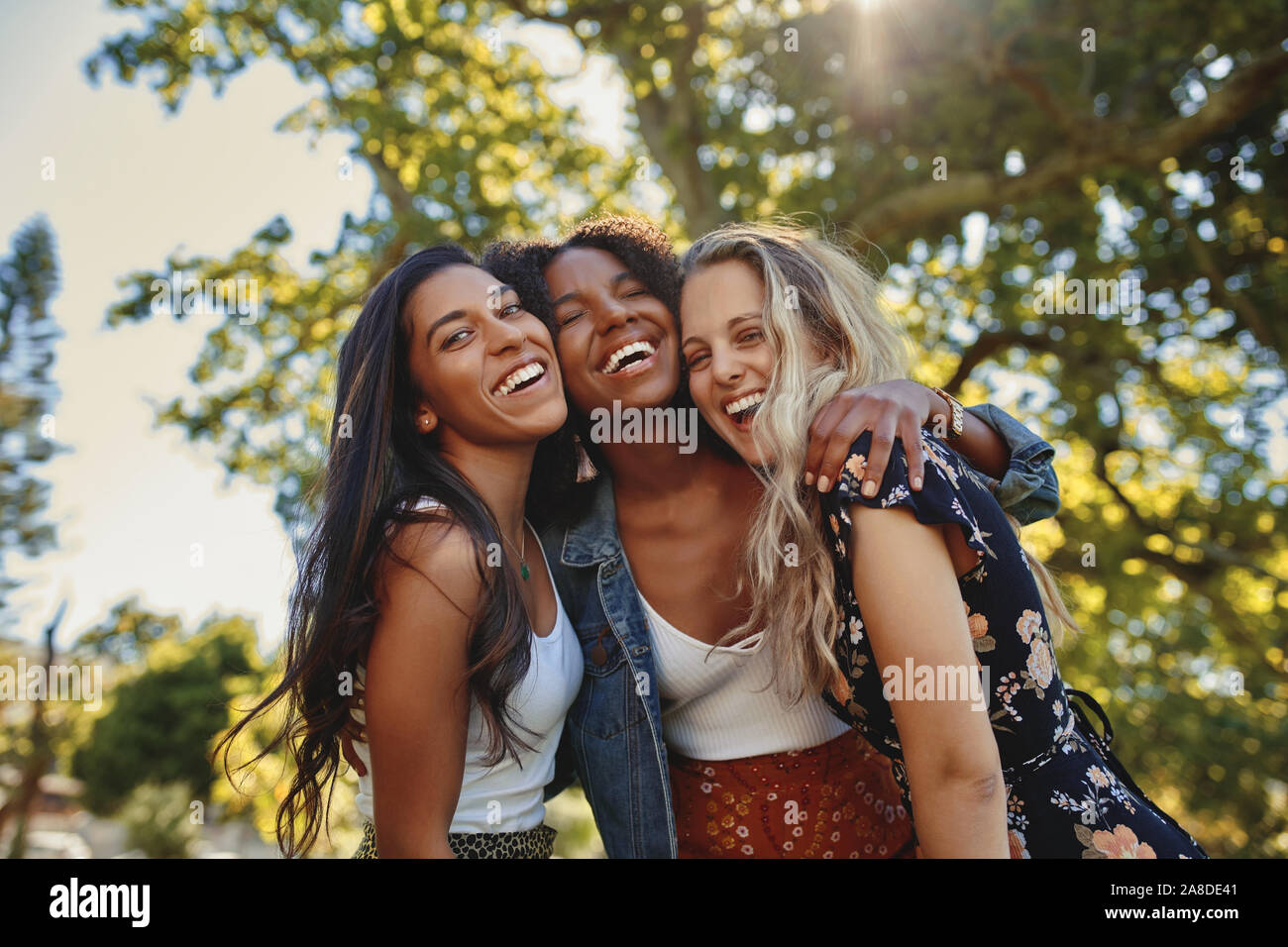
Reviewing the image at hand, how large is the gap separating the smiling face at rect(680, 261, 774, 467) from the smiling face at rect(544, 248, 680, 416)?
0.58 feet

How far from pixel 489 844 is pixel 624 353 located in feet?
5.15

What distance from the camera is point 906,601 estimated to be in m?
1.96

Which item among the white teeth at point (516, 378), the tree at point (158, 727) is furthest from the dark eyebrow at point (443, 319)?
the tree at point (158, 727)

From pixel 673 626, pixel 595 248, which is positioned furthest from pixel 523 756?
pixel 595 248

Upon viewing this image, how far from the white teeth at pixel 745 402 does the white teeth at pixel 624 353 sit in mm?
470

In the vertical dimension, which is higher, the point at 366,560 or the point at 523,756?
the point at 366,560

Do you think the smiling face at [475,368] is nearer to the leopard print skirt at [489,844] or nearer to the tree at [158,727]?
the leopard print skirt at [489,844]

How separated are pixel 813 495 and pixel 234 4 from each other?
8203 millimetres

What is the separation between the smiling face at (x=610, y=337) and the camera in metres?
2.98

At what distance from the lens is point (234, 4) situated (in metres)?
7.98

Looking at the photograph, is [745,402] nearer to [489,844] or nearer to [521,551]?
[521,551]

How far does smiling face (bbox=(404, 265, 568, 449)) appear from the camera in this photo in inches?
107
